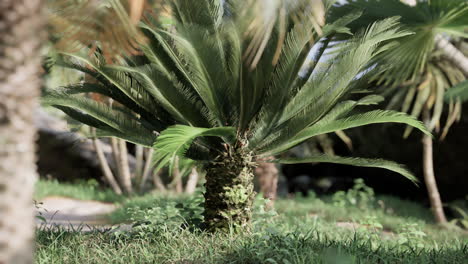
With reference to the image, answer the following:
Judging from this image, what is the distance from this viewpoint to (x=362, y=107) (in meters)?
9.64

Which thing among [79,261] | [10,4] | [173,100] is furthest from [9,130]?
[173,100]

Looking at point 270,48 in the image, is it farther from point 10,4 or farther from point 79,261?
point 10,4

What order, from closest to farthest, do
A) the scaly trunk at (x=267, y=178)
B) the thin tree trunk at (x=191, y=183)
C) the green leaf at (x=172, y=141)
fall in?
the green leaf at (x=172, y=141), the scaly trunk at (x=267, y=178), the thin tree trunk at (x=191, y=183)

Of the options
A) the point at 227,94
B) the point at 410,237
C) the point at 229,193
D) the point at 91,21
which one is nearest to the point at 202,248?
the point at 229,193

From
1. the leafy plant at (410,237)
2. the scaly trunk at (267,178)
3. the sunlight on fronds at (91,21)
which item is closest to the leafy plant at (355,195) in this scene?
the scaly trunk at (267,178)

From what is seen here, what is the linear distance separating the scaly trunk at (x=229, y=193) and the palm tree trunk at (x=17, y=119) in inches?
106

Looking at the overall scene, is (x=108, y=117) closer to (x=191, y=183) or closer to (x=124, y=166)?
(x=191, y=183)

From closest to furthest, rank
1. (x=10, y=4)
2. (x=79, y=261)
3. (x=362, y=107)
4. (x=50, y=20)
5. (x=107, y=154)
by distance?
(x=10, y=4) < (x=50, y=20) < (x=79, y=261) < (x=362, y=107) < (x=107, y=154)

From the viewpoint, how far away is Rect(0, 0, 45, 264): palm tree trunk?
1607 mm

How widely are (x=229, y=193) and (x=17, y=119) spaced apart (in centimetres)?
278

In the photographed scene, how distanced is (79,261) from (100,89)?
1.63m

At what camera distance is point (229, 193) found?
4.25m

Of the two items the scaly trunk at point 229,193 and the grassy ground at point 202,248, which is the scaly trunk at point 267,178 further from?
the scaly trunk at point 229,193

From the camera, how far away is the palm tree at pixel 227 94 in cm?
403
